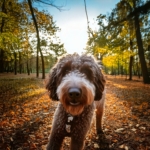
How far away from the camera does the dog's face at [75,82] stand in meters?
2.24

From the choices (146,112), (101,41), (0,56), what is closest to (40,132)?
(146,112)

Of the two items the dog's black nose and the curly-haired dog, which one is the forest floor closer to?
the curly-haired dog

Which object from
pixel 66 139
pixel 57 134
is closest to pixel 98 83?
pixel 57 134

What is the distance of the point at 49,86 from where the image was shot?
2877 millimetres

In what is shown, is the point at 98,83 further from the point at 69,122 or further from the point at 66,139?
the point at 66,139

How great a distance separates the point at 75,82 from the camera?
2.29 m

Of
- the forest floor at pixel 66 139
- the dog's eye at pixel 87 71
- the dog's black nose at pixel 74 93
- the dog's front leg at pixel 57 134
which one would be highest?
the dog's eye at pixel 87 71

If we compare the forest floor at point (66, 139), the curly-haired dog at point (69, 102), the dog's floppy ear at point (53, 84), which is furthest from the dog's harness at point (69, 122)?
the forest floor at point (66, 139)

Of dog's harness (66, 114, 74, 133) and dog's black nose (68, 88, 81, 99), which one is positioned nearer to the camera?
dog's black nose (68, 88, 81, 99)

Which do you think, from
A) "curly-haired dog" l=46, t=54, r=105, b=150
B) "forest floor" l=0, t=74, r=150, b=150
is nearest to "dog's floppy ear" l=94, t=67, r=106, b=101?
"curly-haired dog" l=46, t=54, r=105, b=150

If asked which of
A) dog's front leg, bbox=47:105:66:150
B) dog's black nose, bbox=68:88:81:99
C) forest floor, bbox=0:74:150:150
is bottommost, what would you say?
forest floor, bbox=0:74:150:150

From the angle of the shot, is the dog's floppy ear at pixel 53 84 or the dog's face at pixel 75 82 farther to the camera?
the dog's floppy ear at pixel 53 84

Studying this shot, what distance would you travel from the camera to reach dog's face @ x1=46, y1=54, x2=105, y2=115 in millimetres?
2238

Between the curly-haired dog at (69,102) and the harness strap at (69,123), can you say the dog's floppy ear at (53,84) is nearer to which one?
the curly-haired dog at (69,102)
